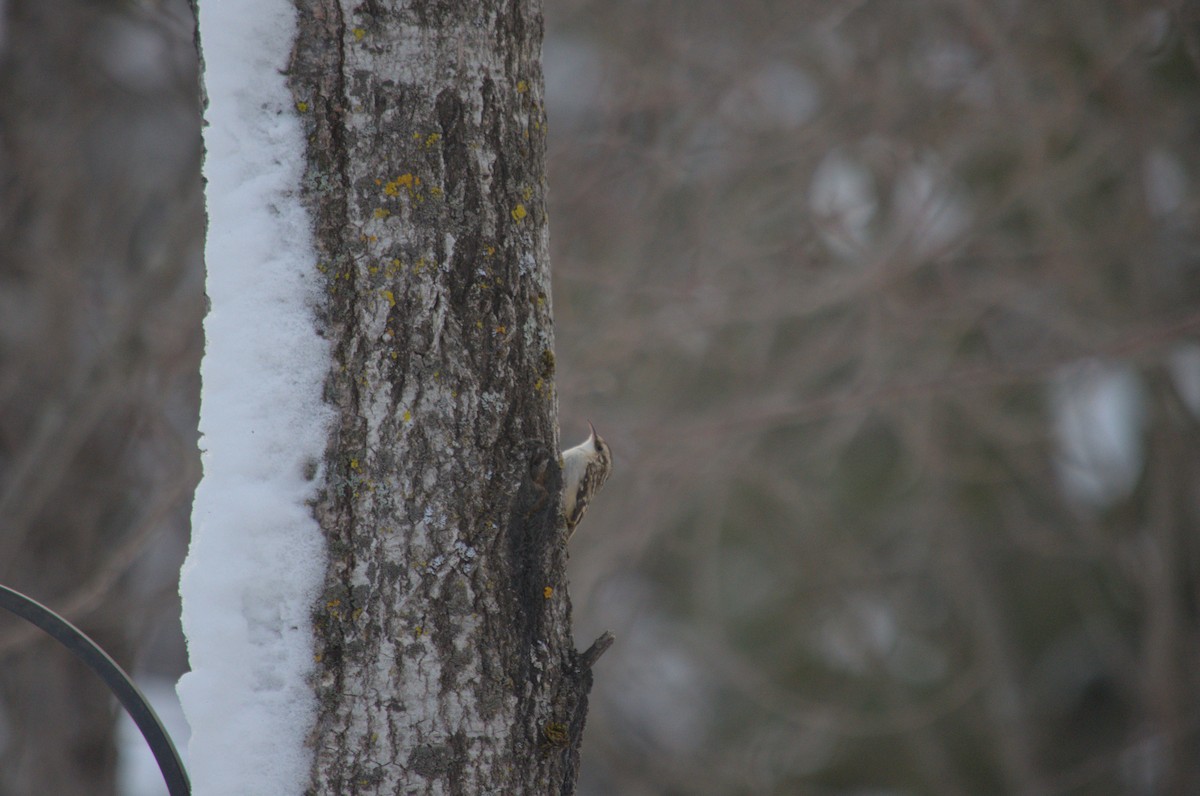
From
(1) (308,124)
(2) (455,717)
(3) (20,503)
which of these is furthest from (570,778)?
(3) (20,503)

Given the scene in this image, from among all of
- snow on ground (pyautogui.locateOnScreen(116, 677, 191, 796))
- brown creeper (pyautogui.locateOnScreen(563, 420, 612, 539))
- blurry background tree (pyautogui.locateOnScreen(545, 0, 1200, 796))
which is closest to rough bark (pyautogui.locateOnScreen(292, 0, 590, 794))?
brown creeper (pyautogui.locateOnScreen(563, 420, 612, 539))

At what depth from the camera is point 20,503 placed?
14.7 feet

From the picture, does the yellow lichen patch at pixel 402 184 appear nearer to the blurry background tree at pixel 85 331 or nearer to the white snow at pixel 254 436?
the white snow at pixel 254 436

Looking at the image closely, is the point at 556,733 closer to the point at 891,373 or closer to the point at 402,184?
the point at 402,184

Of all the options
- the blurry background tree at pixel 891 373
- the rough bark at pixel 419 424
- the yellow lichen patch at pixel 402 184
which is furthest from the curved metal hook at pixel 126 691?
the blurry background tree at pixel 891 373

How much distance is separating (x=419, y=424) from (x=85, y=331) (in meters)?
3.85

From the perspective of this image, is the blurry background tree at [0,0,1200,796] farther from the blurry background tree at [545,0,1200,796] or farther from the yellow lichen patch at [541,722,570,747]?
the yellow lichen patch at [541,722,570,747]

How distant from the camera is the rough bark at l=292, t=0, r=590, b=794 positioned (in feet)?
4.71

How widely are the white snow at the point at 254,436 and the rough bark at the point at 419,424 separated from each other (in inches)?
1.3

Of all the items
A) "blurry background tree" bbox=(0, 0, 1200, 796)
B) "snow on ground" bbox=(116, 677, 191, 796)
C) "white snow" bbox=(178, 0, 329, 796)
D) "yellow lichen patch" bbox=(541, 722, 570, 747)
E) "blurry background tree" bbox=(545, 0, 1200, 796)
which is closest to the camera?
"white snow" bbox=(178, 0, 329, 796)

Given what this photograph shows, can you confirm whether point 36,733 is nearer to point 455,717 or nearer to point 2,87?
point 2,87

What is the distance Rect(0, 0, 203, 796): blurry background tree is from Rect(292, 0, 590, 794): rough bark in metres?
3.05

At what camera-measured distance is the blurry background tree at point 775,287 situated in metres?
4.60

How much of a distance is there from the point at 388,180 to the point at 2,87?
432cm
